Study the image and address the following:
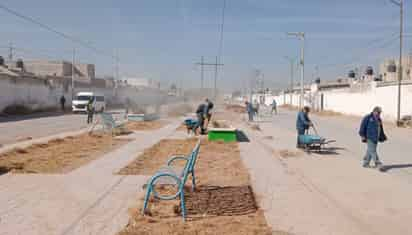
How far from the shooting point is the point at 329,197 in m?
7.16

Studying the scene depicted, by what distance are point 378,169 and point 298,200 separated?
4.06 metres

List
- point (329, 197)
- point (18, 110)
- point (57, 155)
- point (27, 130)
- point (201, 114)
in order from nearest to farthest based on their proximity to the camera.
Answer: point (329, 197) < point (57, 155) < point (201, 114) < point (27, 130) < point (18, 110)

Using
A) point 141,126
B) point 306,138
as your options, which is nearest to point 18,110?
point 141,126

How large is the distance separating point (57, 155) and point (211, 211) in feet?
23.2

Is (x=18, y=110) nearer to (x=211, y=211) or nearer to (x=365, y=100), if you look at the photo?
(x=365, y=100)

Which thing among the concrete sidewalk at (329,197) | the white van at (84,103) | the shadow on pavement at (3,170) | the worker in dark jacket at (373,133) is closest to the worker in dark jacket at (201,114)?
the concrete sidewalk at (329,197)

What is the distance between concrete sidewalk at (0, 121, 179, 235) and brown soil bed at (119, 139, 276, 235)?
0.37 meters

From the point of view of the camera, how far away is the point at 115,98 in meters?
76.0

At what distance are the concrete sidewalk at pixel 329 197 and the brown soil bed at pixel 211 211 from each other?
263mm

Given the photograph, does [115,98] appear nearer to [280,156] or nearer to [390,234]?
[280,156]

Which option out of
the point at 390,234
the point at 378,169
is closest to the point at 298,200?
the point at 390,234

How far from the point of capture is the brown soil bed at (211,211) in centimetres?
518

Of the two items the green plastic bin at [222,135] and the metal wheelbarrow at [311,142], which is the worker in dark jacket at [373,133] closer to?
the metal wheelbarrow at [311,142]

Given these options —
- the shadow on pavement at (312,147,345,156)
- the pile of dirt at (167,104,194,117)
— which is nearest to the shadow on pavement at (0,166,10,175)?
the shadow on pavement at (312,147,345,156)
